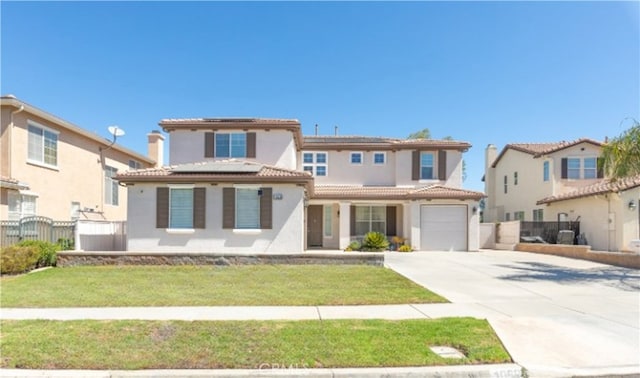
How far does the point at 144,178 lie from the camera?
14.3 m

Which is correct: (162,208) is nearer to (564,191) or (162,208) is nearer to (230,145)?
(230,145)

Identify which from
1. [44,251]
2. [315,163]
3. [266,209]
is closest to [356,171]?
[315,163]

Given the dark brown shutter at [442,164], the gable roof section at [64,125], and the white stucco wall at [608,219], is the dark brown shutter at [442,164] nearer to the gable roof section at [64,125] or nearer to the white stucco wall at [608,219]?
the white stucco wall at [608,219]

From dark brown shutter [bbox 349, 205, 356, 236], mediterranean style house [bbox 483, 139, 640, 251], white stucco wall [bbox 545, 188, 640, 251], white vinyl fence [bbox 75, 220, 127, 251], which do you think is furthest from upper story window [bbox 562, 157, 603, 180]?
white vinyl fence [bbox 75, 220, 127, 251]

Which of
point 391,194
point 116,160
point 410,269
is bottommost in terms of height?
point 410,269

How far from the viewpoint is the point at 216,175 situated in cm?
1452

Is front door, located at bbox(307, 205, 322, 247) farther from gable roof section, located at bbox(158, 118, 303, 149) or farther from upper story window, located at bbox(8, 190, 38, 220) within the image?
upper story window, located at bbox(8, 190, 38, 220)

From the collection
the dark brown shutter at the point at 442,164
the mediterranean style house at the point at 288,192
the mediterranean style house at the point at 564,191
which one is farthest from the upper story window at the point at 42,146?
the mediterranean style house at the point at 564,191

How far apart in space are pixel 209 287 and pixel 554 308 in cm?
797

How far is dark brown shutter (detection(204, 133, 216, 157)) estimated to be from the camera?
60.1 feet

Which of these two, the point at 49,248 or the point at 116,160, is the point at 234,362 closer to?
the point at 49,248

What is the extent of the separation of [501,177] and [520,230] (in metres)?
9.37

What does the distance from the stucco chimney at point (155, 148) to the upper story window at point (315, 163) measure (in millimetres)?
10878

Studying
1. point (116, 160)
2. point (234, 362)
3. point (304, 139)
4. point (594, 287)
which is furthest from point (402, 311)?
point (116, 160)
